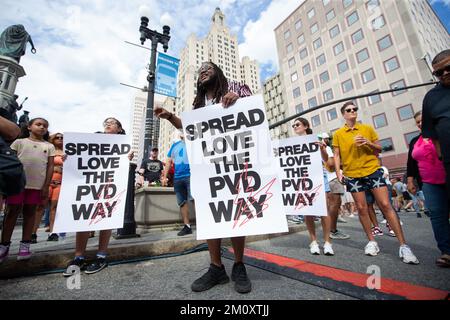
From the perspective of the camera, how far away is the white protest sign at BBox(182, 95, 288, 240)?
1.68m

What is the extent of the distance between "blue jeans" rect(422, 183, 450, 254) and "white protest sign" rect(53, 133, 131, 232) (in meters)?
3.30

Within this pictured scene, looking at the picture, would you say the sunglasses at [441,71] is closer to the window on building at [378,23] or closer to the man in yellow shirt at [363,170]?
the man in yellow shirt at [363,170]

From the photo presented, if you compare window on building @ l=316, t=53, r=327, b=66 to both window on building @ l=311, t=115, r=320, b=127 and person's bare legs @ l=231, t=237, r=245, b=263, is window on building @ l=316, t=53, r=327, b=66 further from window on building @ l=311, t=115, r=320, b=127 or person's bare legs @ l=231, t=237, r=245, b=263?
person's bare legs @ l=231, t=237, r=245, b=263

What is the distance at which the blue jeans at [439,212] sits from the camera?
86.4 inches

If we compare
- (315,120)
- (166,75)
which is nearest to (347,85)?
(315,120)

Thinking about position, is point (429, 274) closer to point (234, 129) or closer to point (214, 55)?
point (234, 129)

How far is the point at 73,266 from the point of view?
85.2 inches

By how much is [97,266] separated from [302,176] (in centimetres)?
277

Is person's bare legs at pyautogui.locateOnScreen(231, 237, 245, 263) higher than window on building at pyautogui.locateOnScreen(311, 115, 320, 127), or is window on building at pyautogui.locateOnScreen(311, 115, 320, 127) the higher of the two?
window on building at pyautogui.locateOnScreen(311, 115, 320, 127)

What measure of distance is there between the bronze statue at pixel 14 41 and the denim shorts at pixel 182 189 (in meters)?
19.3

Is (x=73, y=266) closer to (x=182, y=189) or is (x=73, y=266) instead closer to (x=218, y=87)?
(x=182, y=189)

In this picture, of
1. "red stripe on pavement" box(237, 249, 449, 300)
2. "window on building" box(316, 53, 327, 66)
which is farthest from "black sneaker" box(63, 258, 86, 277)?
"window on building" box(316, 53, 327, 66)
